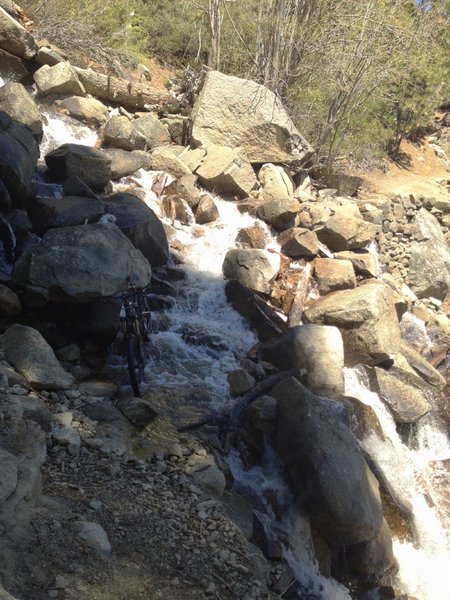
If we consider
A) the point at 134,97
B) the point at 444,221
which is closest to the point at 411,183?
the point at 444,221

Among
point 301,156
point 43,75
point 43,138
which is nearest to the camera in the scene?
point 43,138

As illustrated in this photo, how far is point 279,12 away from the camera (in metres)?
12.6

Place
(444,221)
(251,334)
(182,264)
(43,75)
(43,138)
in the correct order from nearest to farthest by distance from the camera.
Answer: (251,334)
(182,264)
(43,138)
(43,75)
(444,221)

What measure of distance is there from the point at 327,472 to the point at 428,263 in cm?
796

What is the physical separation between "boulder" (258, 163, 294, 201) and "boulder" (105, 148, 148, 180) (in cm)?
244

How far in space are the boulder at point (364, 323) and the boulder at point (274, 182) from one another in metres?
3.43

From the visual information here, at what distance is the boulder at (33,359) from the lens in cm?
535

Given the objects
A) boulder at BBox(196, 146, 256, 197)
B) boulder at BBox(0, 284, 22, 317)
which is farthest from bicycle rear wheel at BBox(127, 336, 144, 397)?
boulder at BBox(196, 146, 256, 197)

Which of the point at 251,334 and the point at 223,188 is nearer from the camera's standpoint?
the point at 251,334

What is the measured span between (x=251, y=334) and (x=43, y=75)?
6581 mm

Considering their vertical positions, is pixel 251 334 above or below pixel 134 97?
below

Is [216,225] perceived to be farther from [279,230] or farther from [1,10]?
[1,10]

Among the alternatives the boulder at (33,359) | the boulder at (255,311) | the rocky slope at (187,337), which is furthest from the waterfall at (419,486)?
the boulder at (33,359)

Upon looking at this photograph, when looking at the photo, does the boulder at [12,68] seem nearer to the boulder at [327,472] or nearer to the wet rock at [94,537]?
the boulder at [327,472]
